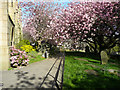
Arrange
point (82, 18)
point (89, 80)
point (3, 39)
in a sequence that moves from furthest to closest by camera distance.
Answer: point (82, 18)
point (3, 39)
point (89, 80)

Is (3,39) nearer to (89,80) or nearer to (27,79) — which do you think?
(27,79)

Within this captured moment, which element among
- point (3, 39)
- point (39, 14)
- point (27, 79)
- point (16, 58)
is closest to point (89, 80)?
point (27, 79)

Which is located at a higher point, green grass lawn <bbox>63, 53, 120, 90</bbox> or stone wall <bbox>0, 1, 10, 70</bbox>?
stone wall <bbox>0, 1, 10, 70</bbox>

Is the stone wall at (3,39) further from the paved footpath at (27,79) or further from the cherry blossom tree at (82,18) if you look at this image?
the cherry blossom tree at (82,18)

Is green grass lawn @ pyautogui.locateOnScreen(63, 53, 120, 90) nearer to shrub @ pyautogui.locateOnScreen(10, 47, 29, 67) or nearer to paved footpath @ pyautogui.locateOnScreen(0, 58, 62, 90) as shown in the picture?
paved footpath @ pyautogui.locateOnScreen(0, 58, 62, 90)

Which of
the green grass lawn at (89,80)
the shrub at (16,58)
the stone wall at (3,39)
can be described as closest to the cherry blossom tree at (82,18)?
the shrub at (16,58)

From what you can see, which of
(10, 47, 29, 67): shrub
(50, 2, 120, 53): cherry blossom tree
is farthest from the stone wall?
(50, 2, 120, 53): cherry blossom tree

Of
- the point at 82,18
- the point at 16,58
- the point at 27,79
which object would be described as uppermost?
the point at 82,18

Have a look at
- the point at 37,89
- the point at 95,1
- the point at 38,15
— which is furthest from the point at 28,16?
the point at 37,89

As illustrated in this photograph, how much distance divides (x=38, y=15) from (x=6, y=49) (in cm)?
1127

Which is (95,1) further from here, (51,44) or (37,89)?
(37,89)

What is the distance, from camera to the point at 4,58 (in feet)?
24.5

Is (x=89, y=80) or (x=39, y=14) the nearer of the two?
(x=89, y=80)

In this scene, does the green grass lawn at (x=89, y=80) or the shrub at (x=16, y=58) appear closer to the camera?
the green grass lawn at (x=89, y=80)
